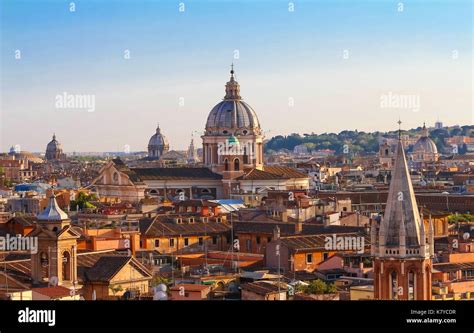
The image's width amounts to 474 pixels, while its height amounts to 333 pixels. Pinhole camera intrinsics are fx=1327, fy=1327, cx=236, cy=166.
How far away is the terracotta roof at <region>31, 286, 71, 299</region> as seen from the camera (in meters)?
12.9

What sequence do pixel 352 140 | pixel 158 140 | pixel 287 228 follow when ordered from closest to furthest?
pixel 287 228, pixel 158 140, pixel 352 140

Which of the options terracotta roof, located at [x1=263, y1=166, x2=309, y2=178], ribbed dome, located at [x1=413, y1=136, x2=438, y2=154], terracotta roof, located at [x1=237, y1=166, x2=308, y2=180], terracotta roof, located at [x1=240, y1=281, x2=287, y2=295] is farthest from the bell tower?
ribbed dome, located at [x1=413, y1=136, x2=438, y2=154]

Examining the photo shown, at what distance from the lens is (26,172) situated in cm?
6294

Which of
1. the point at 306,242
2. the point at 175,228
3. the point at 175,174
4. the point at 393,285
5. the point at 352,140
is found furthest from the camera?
the point at 352,140

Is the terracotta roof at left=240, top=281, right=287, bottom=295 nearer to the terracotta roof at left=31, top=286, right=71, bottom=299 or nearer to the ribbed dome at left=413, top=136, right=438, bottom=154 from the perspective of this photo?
the terracotta roof at left=31, top=286, right=71, bottom=299

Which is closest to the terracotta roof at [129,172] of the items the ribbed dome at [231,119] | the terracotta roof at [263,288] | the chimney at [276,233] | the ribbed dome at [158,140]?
the ribbed dome at [231,119]

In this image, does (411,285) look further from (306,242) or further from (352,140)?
(352,140)

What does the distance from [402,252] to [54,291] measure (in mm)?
3541

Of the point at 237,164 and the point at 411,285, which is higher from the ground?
the point at 237,164

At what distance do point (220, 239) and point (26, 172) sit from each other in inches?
1529

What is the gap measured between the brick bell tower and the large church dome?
104ft

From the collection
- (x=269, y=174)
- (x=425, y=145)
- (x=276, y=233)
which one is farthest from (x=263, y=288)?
(x=425, y=145)

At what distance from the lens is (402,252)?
44.3 ft
